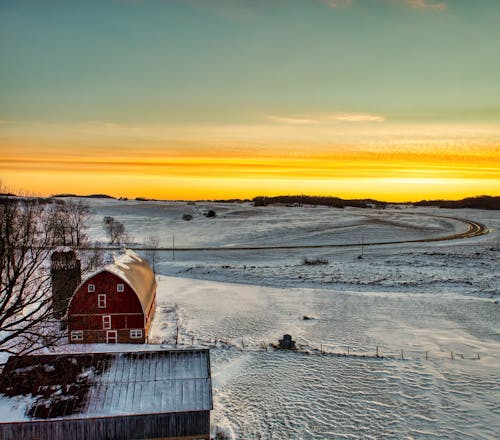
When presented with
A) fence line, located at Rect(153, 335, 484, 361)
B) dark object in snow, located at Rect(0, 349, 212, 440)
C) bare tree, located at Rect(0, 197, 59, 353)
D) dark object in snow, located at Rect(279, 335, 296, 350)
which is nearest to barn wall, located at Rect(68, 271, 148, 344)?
bare tree, located at Rect(0, 197, 59, 353)

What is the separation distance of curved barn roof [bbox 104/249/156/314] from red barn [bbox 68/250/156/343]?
0.07 metres

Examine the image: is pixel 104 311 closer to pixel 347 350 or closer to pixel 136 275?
pixel 136 275

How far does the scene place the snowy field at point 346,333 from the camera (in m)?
22.7

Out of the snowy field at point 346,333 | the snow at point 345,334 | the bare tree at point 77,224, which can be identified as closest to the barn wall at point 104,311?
the snow at point 345,334

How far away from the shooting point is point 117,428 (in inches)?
736

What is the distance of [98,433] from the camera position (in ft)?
60.7

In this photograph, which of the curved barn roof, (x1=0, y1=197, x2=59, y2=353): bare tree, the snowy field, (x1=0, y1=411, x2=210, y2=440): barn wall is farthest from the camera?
the curved barn roof

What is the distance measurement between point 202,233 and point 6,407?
82477 mm

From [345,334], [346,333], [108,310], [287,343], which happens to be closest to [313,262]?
[346,333]

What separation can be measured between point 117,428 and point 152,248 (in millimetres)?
60322

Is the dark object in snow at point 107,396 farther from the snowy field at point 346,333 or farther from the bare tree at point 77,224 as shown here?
the bare tree at point 77,224

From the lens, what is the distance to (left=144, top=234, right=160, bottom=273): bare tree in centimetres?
6619

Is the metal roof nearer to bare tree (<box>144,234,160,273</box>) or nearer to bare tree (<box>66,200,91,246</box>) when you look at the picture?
bare tree (<box>144,234,160,273</box>)

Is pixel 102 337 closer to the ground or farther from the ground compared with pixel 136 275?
closer to the ground
